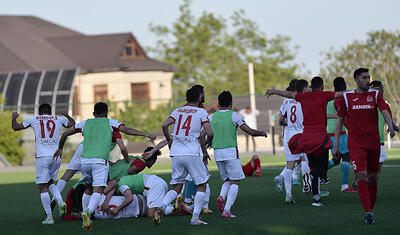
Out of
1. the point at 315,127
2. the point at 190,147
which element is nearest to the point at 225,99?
the point at 190,147

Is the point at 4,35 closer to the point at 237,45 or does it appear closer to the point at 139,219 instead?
the point at 237,45

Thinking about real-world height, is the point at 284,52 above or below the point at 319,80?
above

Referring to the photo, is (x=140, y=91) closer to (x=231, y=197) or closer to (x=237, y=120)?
(x=237, y=120)

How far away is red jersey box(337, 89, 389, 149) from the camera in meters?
9.42

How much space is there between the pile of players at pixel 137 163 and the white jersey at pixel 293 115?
2.13m

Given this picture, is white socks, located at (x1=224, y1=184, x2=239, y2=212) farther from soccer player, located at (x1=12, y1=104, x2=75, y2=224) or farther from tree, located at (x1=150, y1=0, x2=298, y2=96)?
tree, located at (x1=150, y1=0, x2=298, y2=96)

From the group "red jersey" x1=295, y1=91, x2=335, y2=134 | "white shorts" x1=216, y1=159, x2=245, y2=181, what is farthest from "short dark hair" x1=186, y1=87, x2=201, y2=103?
"red jersey" x1=295, y1=91, x2=335, y2=134

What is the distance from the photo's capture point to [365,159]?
9.42 m

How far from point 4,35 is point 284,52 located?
82.8 ft

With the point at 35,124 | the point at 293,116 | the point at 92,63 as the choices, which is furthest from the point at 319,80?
the point at 92,63

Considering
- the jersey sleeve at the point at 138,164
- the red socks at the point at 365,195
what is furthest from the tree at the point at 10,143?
the red socks at the point at 365,195

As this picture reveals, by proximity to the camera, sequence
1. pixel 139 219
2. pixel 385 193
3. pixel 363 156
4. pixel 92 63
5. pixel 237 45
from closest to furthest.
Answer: pixel 363 156
pixel 139 219
pixel 385 193
pixel 92 63
pixel 237 45

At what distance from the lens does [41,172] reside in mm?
11320

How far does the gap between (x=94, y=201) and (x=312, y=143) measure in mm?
3222
